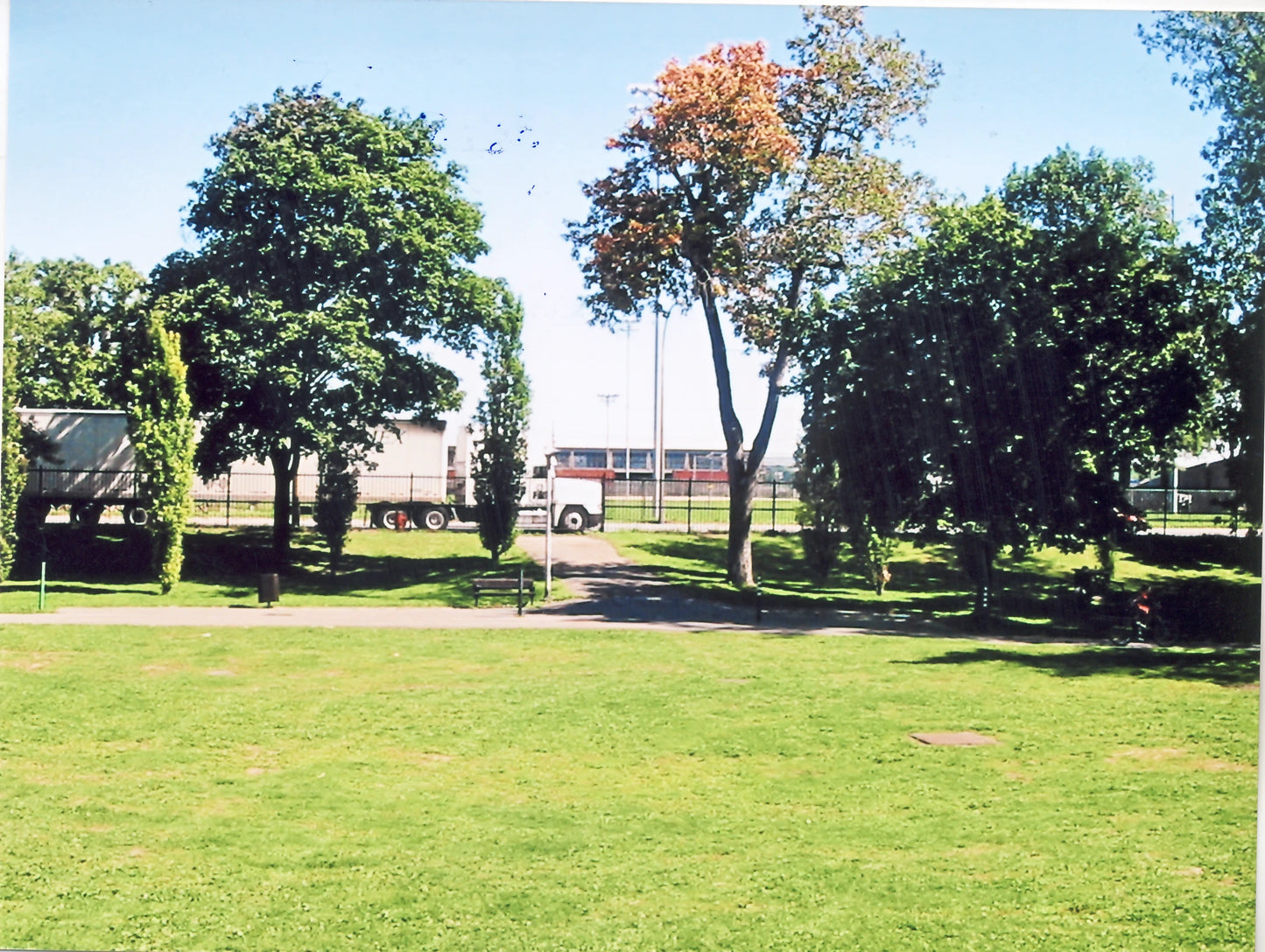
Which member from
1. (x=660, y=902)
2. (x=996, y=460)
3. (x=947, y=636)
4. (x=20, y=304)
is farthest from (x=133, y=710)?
(x=996, y=460)

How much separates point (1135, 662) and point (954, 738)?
2.77 metres

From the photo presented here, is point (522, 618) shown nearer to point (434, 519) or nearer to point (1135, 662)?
point (434, 519)

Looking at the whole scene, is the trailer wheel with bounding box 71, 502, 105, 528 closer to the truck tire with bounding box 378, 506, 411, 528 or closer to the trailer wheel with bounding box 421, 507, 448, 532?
the truck tire with bounding box 378, 506, 411, 528

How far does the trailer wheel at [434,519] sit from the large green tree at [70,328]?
3314 mm

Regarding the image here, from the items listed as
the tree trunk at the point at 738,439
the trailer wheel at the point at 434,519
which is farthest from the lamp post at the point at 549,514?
the tree trunk at the point at 738,439

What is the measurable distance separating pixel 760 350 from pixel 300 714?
5486 mm

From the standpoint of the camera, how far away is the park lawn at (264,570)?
13.1 metres

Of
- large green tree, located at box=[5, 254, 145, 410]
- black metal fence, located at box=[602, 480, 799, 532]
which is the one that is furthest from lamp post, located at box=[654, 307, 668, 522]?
large green tree, located at box=[5, 254, 145, 410]

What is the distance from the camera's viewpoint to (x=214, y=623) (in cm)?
Answer: 1200

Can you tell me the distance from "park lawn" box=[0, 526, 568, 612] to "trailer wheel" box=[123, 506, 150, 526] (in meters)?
0.11

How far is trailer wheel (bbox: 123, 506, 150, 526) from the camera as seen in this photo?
1358 cm

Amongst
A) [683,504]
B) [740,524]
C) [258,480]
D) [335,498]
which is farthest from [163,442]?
[740,524]

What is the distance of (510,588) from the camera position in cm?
1280

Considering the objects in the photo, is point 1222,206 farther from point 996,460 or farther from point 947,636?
point 947,636
